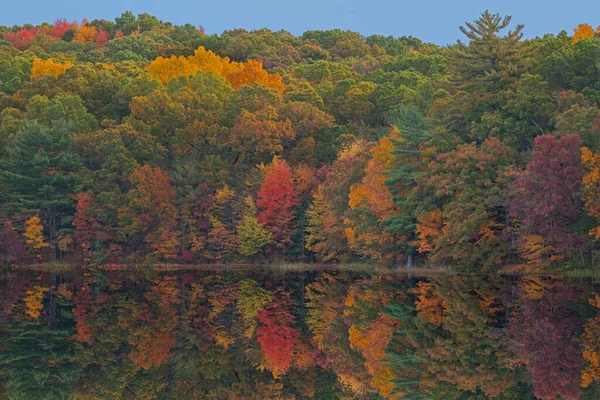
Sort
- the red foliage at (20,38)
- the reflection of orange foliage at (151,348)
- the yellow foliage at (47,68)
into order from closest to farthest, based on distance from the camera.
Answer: the reflection of orange foliage at (151,348) → the yellow foliage at (47,68) → the red foliage at (20,38)

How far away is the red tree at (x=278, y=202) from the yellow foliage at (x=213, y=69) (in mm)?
29834

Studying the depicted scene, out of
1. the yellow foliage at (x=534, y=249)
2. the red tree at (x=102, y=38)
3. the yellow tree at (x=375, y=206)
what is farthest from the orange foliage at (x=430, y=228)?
the red tree at (x=102, y=38)

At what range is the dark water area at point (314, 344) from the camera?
65.0 ft

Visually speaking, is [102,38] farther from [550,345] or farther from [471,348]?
[550,345]

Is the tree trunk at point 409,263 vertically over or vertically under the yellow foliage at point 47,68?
under

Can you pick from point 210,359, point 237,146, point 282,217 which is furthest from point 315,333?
point 237,146

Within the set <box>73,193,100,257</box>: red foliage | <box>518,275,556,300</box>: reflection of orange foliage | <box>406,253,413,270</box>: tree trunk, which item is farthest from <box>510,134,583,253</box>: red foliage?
<box>73,193,100,257</box>: red foliage

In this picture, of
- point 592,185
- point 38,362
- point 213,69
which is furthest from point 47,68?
point 38,362

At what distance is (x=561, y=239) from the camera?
4706cm

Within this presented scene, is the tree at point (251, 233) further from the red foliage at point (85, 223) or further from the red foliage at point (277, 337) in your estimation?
the red foliage at point (277, 337)

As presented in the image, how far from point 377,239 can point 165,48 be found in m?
63.2

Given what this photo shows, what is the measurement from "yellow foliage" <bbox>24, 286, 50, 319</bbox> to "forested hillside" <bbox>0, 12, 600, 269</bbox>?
21325mm

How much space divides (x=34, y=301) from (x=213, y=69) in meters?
66.7

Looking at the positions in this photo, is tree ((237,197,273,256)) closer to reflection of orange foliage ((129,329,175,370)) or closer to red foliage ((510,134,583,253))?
red foliage ((510,134,583,253))
